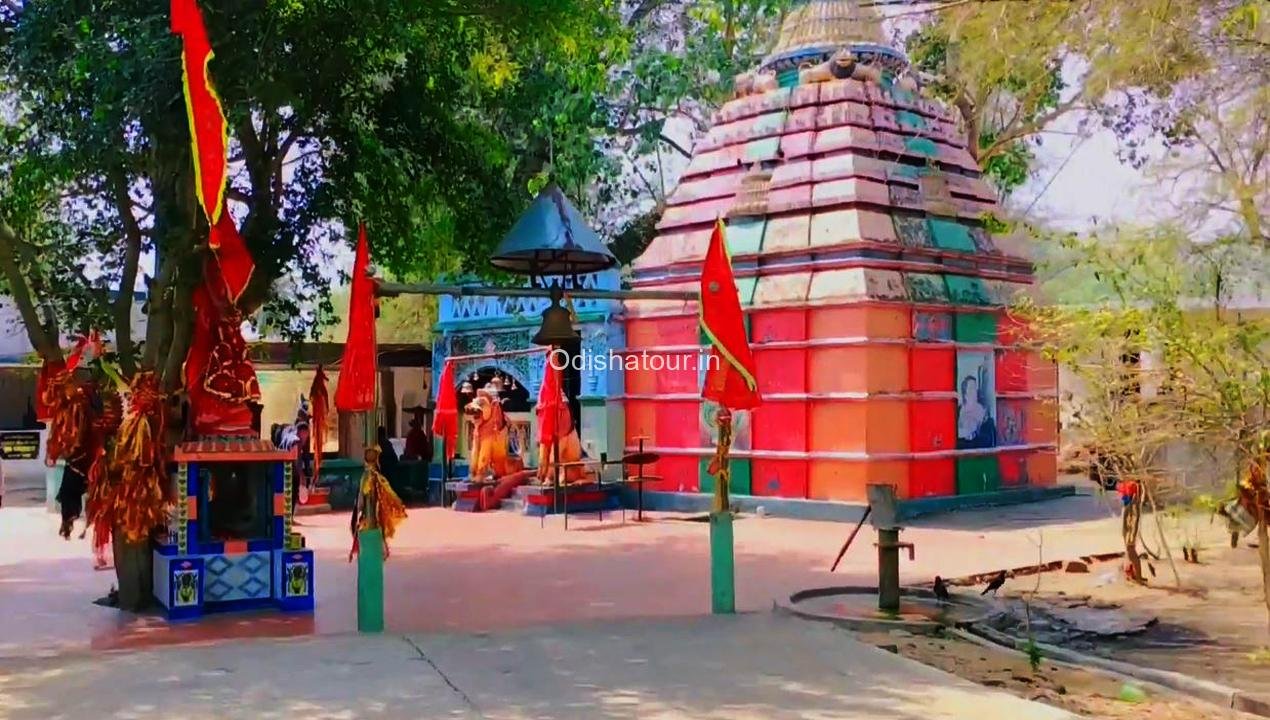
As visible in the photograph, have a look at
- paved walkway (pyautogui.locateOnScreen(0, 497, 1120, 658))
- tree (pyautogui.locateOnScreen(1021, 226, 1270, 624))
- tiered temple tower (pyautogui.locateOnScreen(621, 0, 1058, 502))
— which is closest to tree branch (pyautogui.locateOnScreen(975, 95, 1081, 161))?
tiered temple tower (pyautogui.locateOnScreen(621, 0, 1058, 502))

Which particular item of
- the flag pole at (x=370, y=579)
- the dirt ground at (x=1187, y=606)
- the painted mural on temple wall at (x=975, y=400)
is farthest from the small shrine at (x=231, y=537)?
the painted mural on temple wall at (x=975, y=400)

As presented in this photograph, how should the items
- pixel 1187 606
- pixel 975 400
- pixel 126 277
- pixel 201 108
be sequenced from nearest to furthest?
pixel 201 108 → pixel 1187 606 → pixel 126 277 → pixel 975 400

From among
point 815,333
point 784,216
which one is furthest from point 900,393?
point 784,216

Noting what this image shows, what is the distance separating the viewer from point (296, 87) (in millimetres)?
9070

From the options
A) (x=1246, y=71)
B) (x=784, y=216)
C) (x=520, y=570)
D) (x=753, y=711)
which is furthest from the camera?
(x=784, y=216)

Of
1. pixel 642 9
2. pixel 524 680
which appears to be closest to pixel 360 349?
pixel 524 680

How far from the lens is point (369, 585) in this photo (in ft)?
25.1

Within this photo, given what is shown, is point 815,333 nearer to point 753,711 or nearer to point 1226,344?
point 1226,344

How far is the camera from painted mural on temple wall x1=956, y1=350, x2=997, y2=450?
15359 mm

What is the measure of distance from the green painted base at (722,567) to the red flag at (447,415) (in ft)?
32.5

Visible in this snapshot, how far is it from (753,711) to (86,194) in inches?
301

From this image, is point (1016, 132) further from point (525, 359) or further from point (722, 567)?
point (722, 567)

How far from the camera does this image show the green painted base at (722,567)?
324 inches

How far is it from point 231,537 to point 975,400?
33.1 ft
